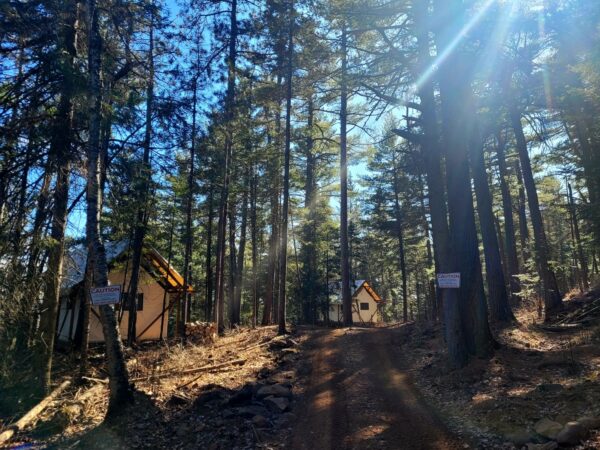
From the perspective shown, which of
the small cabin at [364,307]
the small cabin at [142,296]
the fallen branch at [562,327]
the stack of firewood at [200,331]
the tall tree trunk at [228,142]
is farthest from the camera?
the small cabin at [364,307]

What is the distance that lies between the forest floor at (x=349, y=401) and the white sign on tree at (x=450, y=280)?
67.3 inches

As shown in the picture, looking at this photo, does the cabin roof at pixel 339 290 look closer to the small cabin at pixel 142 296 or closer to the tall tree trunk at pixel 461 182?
the small cabin at pixel 142 296

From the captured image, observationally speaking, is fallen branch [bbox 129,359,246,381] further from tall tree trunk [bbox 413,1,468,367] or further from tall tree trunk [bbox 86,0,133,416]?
tall tree trunk [bbox 413,1,468,367]

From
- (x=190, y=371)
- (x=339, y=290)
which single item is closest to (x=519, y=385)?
(x=190, y=371)

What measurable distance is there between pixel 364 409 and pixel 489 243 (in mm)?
8468

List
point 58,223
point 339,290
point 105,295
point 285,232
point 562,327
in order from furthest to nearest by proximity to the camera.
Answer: point 339,290 → point 285,232 → point 562,327 → point 58,223 → point 105,295

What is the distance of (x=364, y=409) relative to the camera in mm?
7188

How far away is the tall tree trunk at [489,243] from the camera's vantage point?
40.9ft

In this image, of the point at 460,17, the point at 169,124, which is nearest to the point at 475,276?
the point at 460,17

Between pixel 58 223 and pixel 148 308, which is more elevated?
pixel 58 223

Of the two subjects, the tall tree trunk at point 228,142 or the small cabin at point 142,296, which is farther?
the small cabin at point 142,296

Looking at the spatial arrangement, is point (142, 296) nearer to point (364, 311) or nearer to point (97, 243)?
point (97, 243)

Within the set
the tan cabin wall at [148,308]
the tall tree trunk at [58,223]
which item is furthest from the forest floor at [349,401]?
the tan cabin wall at [148,308]

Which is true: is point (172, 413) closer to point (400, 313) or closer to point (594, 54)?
point (594, 54)
